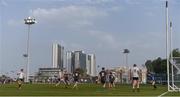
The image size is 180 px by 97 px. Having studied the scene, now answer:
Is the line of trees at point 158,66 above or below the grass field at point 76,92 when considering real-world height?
above

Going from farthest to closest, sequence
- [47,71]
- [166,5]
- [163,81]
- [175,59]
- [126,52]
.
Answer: [47,71] < [126,52] < [163,81] < [175,59] < [166,5]

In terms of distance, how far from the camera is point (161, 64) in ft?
457

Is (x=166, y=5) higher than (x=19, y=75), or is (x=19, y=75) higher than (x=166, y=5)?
(x=166, y=5)

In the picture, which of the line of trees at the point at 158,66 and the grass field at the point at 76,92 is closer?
the grass field at the point at 76,92

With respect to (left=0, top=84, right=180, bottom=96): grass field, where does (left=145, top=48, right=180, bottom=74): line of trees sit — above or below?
above

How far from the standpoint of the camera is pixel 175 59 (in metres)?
34.9

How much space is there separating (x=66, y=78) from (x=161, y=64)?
9376cm

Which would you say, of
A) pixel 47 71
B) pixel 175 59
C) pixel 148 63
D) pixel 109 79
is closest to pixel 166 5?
pixel 175 59

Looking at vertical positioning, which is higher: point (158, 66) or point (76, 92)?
point (158, 66)

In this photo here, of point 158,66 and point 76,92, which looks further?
point 158,66

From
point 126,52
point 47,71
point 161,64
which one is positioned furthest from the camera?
point 47,71

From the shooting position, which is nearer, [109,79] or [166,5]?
[166,5]

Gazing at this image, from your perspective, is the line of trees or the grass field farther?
the line of trees

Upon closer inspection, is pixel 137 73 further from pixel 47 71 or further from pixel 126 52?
pixel 47 71
